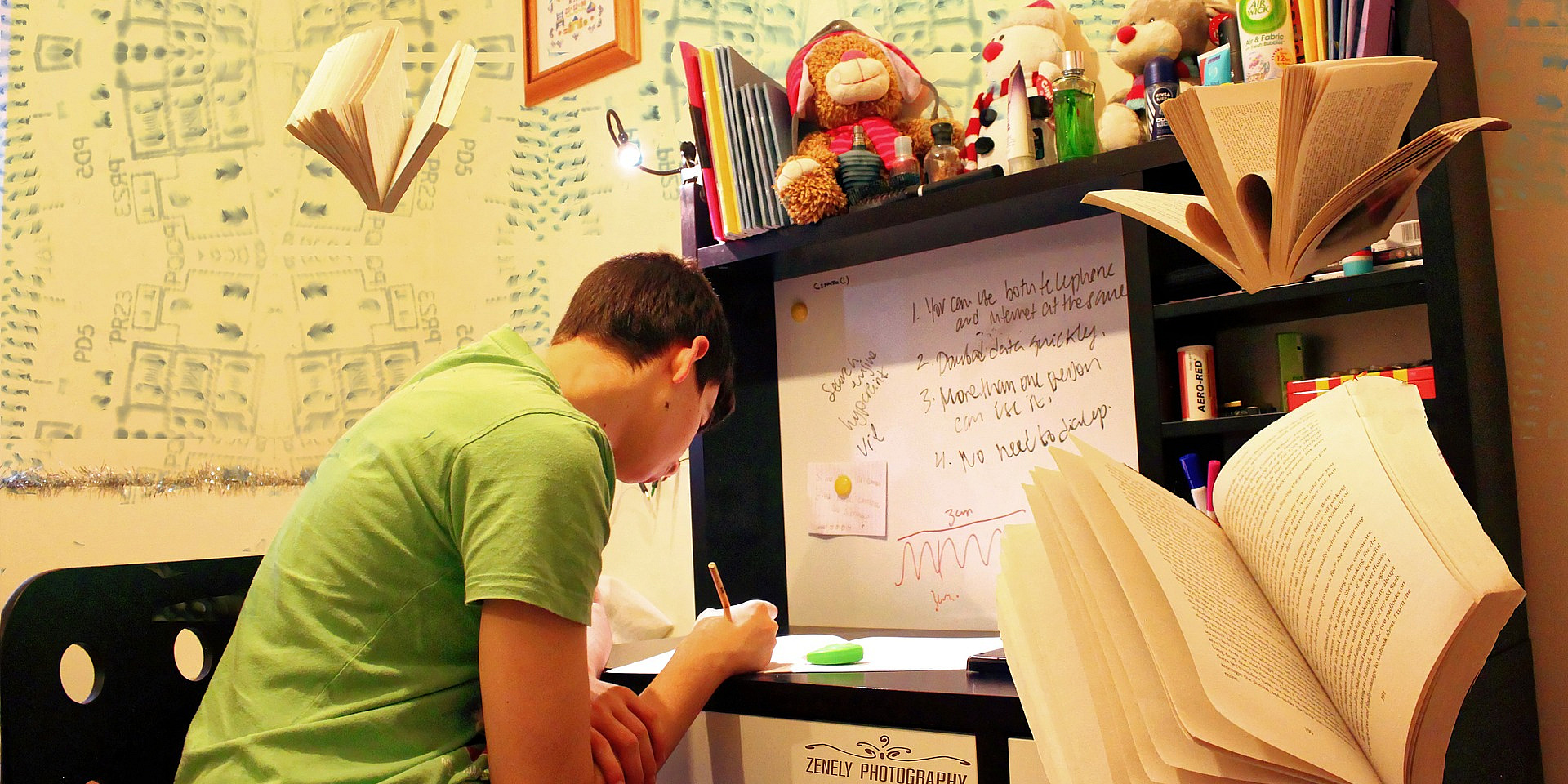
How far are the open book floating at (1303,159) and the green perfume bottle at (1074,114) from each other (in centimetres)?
70

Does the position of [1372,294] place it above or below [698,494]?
above

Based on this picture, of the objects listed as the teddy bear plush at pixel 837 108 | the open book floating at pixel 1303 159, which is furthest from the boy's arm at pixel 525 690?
the teddy bear plush at pixel 837 108

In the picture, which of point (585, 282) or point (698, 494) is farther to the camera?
point (698, 494)

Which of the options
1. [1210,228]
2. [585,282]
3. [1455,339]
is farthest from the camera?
[585,282]

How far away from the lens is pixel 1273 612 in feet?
1.47

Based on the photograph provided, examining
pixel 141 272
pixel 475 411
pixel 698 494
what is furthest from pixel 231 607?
pixel 141 272

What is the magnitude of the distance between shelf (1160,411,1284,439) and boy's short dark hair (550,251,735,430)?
51cm

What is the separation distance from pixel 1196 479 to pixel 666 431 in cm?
58

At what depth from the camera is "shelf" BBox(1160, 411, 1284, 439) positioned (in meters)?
1.04

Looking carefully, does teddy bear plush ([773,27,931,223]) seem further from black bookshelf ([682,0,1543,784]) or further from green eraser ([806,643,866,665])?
green eraser ([806,643,866,665])

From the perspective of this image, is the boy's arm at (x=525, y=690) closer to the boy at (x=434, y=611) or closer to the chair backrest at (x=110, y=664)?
the boy at (x=434, y=611)

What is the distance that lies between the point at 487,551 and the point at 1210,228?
541 millimetres

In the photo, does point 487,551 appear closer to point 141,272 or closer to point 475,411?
point 475,411

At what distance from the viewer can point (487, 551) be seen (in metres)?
0.75
